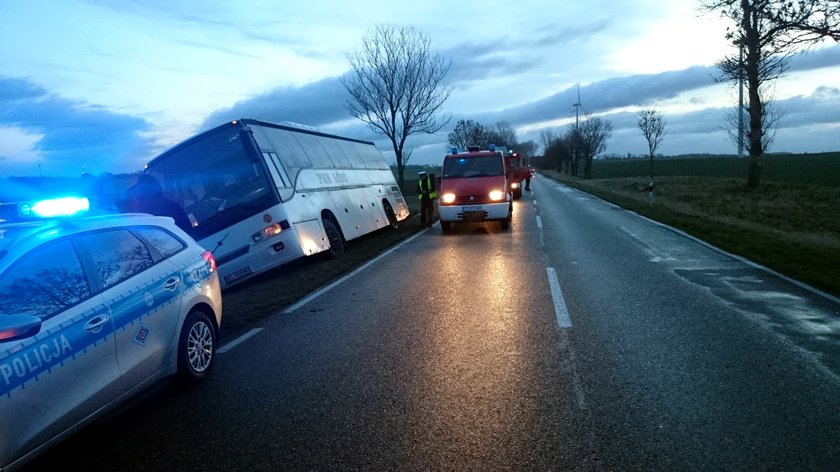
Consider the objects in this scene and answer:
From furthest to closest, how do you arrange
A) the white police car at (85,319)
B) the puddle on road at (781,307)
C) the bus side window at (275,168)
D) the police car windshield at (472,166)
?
the police car windshield at (472,166), the bus side window at (275,168), the puddle on road at (781,307), the white police car at (85,319)

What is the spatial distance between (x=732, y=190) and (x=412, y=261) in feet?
92.8

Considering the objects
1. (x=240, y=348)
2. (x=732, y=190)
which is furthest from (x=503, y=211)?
(x=732, y=190)

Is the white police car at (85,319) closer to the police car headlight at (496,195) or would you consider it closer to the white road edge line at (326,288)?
the white road edge line at (326,288)

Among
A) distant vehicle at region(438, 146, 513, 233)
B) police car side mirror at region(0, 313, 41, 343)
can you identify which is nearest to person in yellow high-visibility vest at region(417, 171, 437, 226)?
distant vehicle at region(438, 146, 513, 233)

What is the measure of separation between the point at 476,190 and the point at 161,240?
1236 cm

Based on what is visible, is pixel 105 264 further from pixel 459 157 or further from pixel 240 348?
pixel 459 157

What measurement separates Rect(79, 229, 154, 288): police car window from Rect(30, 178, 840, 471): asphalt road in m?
1.11

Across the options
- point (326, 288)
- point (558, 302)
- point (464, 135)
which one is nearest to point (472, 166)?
point (326, 288)

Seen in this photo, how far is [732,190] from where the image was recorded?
33781 millimetres

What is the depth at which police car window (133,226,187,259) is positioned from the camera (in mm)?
5066

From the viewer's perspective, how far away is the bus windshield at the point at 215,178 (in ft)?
34.8

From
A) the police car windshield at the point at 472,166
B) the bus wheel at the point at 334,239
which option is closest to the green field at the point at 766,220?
the police car windshield at the point at 472,166

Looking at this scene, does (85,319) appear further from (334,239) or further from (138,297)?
(334,239)

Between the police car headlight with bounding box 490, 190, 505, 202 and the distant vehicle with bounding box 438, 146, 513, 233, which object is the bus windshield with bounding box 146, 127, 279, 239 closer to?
the distant vehicle with bounding box 438, 146, 513, 233
